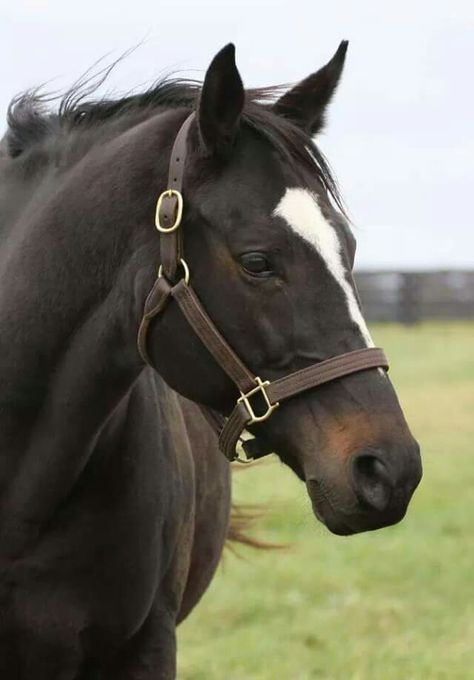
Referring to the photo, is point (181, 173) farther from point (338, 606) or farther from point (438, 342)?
point (438, 342)

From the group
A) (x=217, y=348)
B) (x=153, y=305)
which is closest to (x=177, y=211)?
(x=153, y=305)

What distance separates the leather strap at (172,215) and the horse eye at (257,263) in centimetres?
20

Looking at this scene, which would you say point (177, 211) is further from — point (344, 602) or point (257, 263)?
point (344, 602)

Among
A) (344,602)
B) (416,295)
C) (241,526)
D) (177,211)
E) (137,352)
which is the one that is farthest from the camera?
(416,295)

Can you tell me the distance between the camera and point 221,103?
302 centimetres

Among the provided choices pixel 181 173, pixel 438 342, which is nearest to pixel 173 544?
pixel 181 173

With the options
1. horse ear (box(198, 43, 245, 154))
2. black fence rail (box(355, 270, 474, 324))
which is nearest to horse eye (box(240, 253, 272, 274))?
horse ear (box(198, 43, 245, 154))

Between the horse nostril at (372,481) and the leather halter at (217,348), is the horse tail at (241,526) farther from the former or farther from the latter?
the horse nostril at (372,481)

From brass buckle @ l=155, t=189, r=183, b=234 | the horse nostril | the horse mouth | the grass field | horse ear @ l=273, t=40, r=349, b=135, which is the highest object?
horse ear @ l=273, t=40, r=349, b=135

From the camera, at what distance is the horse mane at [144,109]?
3.11 meters

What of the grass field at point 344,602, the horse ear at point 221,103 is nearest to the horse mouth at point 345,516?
the grass field at point 344,602

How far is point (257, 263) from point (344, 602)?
3919 millimetres

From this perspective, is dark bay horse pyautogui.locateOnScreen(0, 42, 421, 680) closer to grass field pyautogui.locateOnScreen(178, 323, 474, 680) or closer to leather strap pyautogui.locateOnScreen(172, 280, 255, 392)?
leather strap pyautogui.locateOnScreen(172, 280, 255, 392)

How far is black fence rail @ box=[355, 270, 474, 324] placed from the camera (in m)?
28.3
